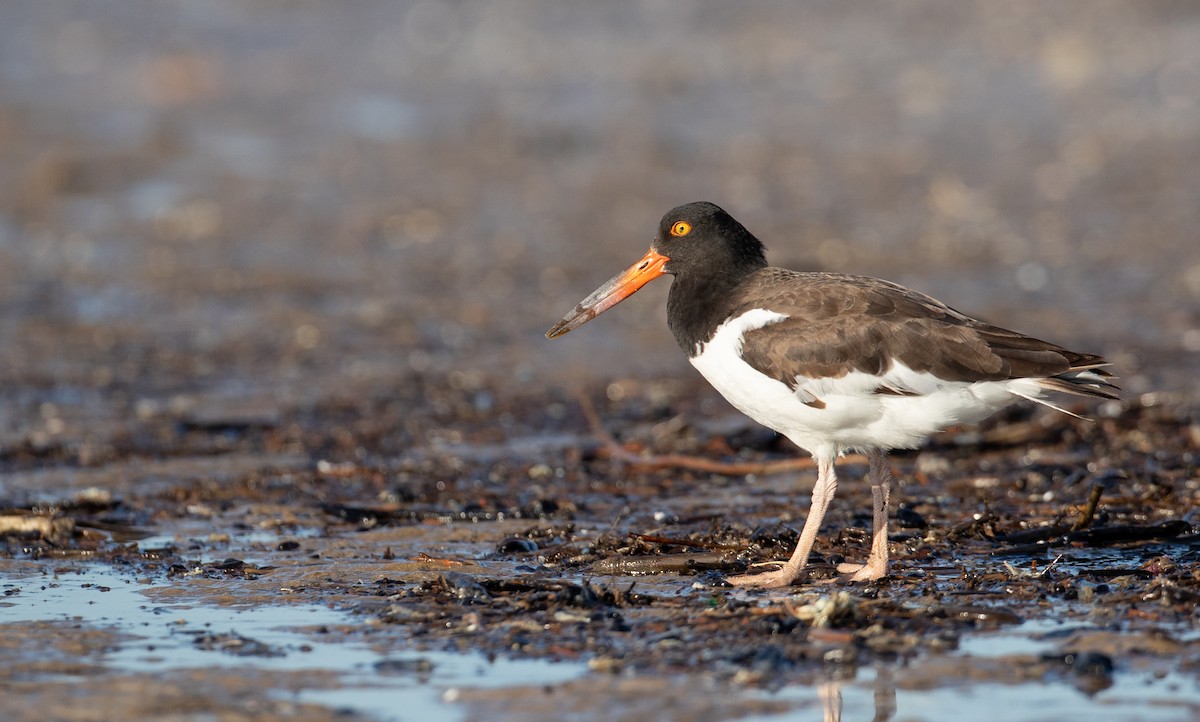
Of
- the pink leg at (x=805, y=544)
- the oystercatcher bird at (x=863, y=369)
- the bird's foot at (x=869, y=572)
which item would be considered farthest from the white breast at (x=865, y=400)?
the bird's foot at (x=869, y=572)

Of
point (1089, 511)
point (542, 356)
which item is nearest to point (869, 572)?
point (1089, 511)

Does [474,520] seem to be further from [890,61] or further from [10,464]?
[890,61]

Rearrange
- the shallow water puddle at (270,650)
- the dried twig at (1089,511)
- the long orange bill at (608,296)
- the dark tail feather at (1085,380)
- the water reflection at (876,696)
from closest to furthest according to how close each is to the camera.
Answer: the water reflection at (876,696)
the shallow water puddle at (270,650)
the dark tail feather at (1085,380)
the dried twig at (1089,511)
the long orange bill at (608,296)

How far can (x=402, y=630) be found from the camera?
5.45 meters

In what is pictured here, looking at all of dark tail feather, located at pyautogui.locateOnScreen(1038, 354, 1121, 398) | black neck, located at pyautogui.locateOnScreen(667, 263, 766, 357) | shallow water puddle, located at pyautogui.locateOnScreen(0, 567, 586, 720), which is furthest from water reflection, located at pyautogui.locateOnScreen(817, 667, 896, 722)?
black neck, located at pyautogui.locateOnScreen(667, 263, 766, 357)

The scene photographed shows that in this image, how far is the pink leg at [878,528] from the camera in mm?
5918

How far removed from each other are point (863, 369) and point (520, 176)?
10.4 m

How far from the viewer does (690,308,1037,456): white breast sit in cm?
588

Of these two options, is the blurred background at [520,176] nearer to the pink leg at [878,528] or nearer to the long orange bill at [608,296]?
the long orange bill at [608,296]

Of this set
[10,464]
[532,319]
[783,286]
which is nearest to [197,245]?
[532,319]

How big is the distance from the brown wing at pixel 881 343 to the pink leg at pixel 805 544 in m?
0.51

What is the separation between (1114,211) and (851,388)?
958cm

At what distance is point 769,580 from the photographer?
19.3ft

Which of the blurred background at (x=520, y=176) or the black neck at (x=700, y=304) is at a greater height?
the blurred background at (x=520, y=176)
